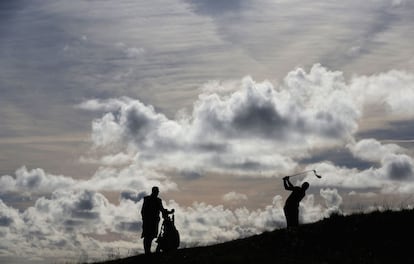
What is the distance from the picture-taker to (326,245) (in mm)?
26625

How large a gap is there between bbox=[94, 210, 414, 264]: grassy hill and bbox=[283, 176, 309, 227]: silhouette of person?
1.28 m

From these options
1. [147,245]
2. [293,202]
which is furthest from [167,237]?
[293,202]

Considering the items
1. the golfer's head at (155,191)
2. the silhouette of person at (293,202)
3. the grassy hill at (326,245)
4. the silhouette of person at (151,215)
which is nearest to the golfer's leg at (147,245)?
the silhouette of person at (151,215)

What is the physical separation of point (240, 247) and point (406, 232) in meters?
7.05

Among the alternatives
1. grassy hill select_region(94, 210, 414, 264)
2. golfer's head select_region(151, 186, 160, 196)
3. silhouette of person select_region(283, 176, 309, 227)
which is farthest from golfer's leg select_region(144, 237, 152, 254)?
silhouette of person select_region(283, 176, 309, 227)

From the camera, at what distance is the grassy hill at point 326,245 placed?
25297 millimetres

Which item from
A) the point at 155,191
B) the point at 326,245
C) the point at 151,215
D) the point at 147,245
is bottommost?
the point at 326,245

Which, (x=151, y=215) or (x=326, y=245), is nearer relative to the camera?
(x=326, y=245)

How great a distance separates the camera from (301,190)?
30.0m

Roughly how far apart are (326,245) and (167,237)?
24.7ft

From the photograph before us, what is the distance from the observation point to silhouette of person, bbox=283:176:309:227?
29984mm

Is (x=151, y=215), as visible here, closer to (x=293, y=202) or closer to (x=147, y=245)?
(x=147, y=245)

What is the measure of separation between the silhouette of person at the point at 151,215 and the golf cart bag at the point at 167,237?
0.72m

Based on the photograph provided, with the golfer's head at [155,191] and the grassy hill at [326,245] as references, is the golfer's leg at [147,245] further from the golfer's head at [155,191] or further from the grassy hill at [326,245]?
the golfer's head at [155,191]
